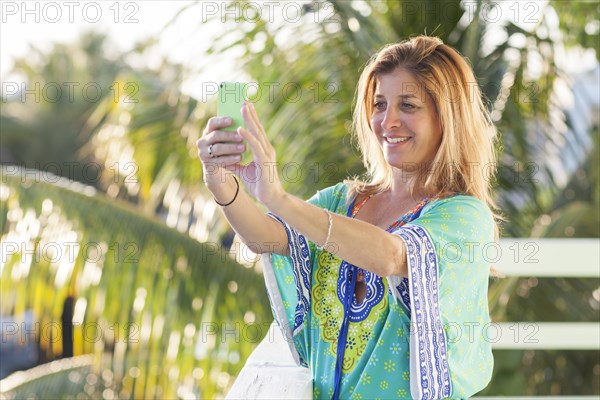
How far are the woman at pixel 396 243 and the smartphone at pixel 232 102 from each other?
0.02 m

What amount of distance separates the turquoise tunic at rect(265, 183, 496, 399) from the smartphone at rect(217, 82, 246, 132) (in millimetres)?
294

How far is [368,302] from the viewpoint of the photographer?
1.51 metres

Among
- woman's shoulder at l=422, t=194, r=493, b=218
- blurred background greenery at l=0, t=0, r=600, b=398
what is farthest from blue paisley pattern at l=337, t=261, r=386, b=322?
blurred background greenery at l=0, t=0, r=600, b=398

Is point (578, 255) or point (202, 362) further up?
point (578, 255)

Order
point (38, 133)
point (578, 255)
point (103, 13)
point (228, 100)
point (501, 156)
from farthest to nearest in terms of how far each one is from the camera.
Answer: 1. point (38, 133)
2. point (103, 13)
3. point (501, 156)
4. point (578, 255)
5. point (228, 100)

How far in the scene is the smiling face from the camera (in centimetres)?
154

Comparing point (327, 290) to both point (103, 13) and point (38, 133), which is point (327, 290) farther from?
point (38, 133)

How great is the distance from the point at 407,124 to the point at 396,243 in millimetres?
233

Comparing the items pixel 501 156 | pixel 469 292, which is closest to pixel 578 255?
pixel 501 156

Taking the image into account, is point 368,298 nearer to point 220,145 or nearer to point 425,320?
point 425,320

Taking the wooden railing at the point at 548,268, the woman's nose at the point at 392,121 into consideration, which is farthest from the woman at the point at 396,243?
the wooden railing at the point at 548,268

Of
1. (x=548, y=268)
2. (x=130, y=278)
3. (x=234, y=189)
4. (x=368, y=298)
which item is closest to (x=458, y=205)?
(x=368, y=298)

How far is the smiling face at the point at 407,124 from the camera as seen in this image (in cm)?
154

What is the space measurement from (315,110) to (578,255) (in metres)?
1.02
